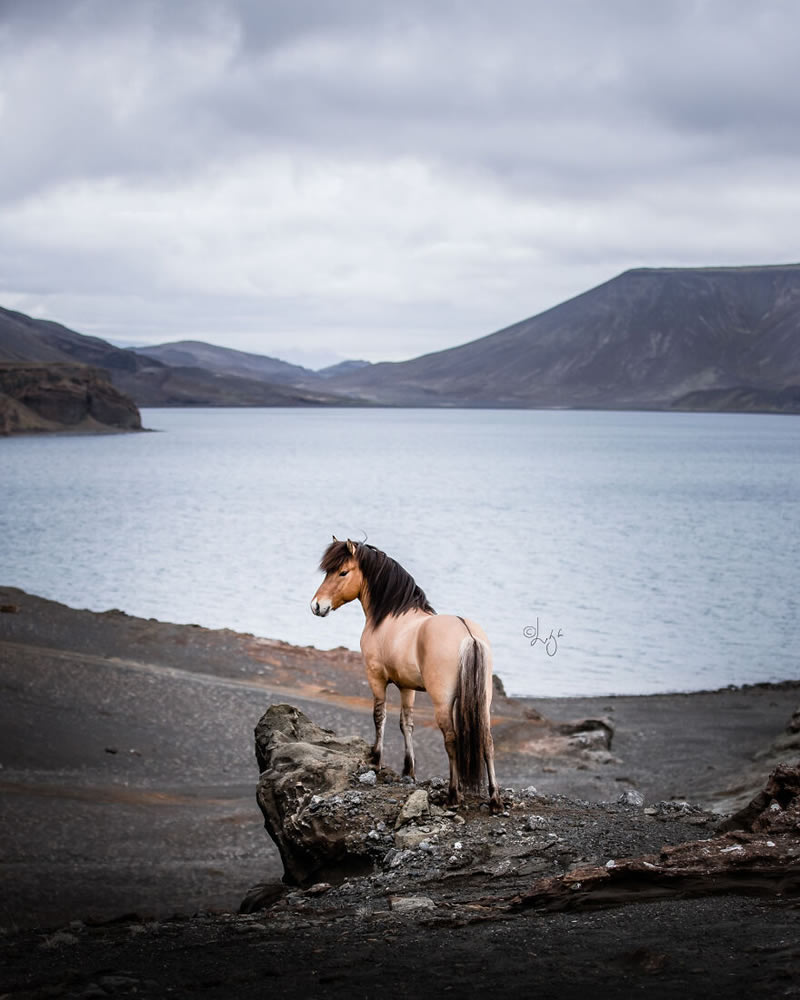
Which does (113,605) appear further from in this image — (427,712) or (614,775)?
(614,775)

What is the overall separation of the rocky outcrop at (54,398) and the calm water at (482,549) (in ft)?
→ 111

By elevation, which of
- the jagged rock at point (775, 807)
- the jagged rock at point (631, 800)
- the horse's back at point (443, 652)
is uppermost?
the horse's back at point (443, 652)

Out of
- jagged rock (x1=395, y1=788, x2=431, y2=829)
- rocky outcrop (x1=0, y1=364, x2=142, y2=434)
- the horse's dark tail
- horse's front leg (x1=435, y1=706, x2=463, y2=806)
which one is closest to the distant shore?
jagged rock (x1=395, y1=788, x2=431, y2=829)

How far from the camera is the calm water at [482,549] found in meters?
32.8

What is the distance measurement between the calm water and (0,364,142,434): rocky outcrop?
1336 inches

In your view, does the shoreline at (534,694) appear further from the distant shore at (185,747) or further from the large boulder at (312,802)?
the large boulder at (312,802)

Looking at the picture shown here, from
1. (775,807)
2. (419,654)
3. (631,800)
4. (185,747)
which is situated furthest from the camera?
(185,747)

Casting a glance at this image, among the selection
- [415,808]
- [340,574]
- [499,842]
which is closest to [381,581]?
[340,574]

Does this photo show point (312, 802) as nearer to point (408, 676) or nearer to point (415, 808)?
point (415, 808)

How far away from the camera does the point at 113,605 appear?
37.9 metres

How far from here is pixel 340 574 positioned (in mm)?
8859

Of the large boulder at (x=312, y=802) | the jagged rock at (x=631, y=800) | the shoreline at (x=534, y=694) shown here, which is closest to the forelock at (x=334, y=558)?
the large boulder at (x=312, y=802)

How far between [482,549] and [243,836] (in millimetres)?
40435

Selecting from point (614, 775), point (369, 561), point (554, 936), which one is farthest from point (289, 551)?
point (554, 936)
